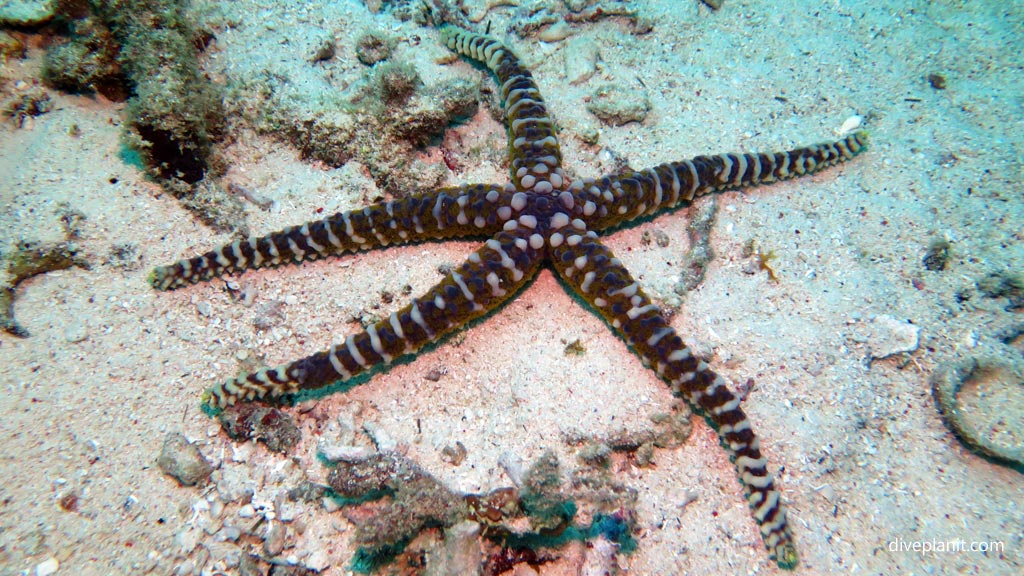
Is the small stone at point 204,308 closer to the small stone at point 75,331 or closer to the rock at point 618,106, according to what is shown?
the small stone at point 75,331

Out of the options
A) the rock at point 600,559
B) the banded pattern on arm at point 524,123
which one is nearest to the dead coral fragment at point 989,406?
the rock at point 600,559

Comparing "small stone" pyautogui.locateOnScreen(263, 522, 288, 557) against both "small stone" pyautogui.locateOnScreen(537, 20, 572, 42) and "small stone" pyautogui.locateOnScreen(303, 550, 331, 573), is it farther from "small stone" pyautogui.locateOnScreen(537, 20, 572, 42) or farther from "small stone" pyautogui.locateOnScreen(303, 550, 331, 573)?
"small stone" pyautogui.locateOnScreen(537, 20, 572, 42)

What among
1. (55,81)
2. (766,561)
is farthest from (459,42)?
(766,561)

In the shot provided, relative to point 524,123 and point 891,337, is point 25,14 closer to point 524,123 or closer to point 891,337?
point 524,123

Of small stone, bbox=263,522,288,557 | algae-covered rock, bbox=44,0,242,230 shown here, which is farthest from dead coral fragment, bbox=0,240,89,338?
small stone, bbox=263,522,288,557

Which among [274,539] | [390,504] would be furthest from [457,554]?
[274,539]

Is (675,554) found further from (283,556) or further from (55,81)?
(55,81)
